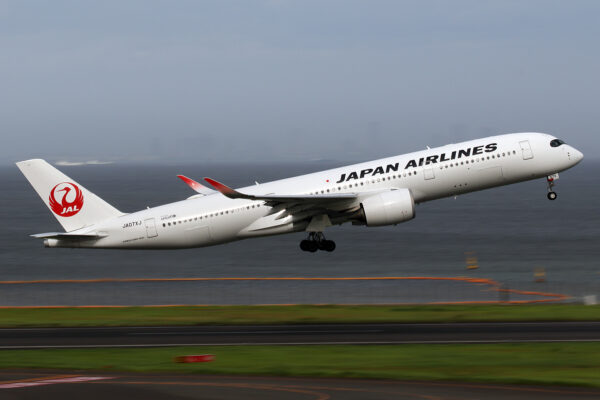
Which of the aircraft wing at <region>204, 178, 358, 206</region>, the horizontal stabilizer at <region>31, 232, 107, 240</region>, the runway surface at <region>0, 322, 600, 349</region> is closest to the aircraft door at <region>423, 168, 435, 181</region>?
the aircraft wing at <region>204, 178, 358, 206</region>

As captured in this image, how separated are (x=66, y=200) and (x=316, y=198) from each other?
1534cm

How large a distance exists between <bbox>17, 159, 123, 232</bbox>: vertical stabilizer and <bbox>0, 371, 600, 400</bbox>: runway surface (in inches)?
950

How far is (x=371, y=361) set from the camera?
26125mm

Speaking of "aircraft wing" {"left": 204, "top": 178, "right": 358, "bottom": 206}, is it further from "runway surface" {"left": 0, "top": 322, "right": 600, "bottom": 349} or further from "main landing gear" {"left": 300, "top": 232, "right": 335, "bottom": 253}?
"runway surface" {"left": 0, "top": 322, "right": 600, "bottom": 349}

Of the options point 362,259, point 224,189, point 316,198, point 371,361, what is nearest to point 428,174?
point 316,198

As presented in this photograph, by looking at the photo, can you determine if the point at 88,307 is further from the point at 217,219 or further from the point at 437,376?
the point at 437,376

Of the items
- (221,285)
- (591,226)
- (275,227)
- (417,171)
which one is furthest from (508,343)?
(591,226)

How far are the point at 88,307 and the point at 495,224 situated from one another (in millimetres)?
100080

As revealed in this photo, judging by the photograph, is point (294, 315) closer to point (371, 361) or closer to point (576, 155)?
point (371, 361)

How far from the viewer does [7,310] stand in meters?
45.3

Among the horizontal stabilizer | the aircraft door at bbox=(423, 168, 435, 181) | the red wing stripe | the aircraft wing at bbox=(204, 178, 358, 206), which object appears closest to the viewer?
the red wing stripe

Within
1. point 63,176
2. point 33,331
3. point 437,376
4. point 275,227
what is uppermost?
point 63,176

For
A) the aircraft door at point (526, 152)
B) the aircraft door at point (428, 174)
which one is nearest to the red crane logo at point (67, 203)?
the aircraft door at point (428, 174)

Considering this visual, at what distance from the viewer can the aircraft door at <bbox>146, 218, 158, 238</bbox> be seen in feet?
150
